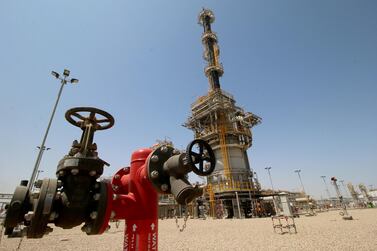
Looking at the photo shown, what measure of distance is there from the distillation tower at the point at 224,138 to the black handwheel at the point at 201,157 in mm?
28053

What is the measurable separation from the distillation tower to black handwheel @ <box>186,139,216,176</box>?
28.1m

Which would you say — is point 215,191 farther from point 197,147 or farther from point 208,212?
point 197,147

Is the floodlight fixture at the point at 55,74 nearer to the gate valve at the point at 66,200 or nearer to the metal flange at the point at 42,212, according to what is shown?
the gate valve at the point at 66,200

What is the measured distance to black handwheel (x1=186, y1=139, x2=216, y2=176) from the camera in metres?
1.64

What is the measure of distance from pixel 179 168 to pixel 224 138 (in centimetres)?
3171

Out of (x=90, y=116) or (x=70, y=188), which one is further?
(x=90, y=116)

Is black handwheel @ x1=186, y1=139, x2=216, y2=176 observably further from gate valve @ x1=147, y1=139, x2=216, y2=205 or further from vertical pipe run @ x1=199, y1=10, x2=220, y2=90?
vertical pipe run @ x1=199, y1=10, x2=220, y2=90

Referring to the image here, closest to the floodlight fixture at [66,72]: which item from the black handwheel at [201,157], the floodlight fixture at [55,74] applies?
the floodlight fixture at [55,74]

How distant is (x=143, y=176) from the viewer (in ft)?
6.31

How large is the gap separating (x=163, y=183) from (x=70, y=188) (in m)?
0.72

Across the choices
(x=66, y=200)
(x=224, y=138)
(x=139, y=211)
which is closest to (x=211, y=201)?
(x=224, y=138)

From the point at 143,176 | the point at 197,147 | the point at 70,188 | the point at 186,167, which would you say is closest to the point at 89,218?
the point at 70,188

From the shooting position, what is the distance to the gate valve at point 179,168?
160cm

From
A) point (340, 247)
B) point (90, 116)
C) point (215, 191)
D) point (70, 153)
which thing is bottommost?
point (340, 247)
